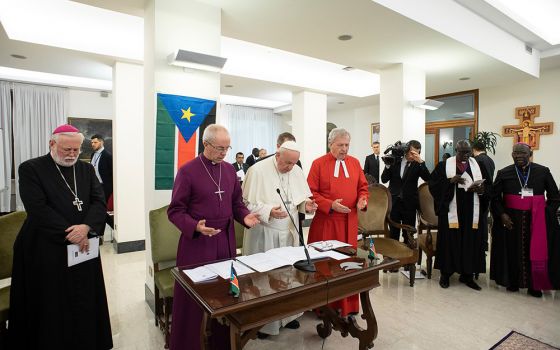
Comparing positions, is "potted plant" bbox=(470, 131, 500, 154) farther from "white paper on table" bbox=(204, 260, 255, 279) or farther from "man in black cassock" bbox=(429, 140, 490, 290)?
"white paper on table" bbox=(204, 260, 255, 279)

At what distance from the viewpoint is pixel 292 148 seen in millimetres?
2613

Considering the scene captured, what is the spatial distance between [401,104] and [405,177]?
1665mm

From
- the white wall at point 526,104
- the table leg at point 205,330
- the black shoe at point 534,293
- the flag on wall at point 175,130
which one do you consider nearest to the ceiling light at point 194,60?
the flag on wall at point 175,130

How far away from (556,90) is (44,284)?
8.17 m

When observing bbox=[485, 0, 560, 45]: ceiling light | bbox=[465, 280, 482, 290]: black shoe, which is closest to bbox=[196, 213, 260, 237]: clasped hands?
bbox=[465, 280, 482, 290]: black shoe

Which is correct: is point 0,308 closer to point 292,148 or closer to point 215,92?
point 292,148

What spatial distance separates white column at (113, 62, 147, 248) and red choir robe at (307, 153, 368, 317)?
3272mm

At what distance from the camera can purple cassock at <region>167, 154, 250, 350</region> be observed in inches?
85.4

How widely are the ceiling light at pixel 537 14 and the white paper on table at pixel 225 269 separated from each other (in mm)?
4486

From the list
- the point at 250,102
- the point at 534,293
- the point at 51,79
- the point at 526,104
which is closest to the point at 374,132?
the point at 526,104

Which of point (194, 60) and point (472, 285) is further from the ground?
Answer: point (194, 60)

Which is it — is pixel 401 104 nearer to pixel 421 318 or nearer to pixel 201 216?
pixel 421 318

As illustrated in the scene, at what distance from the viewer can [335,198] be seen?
312 centimetres

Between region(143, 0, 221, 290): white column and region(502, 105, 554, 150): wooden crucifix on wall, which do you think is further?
region(502, 105, 554, 150): wooden crucifix on wall
